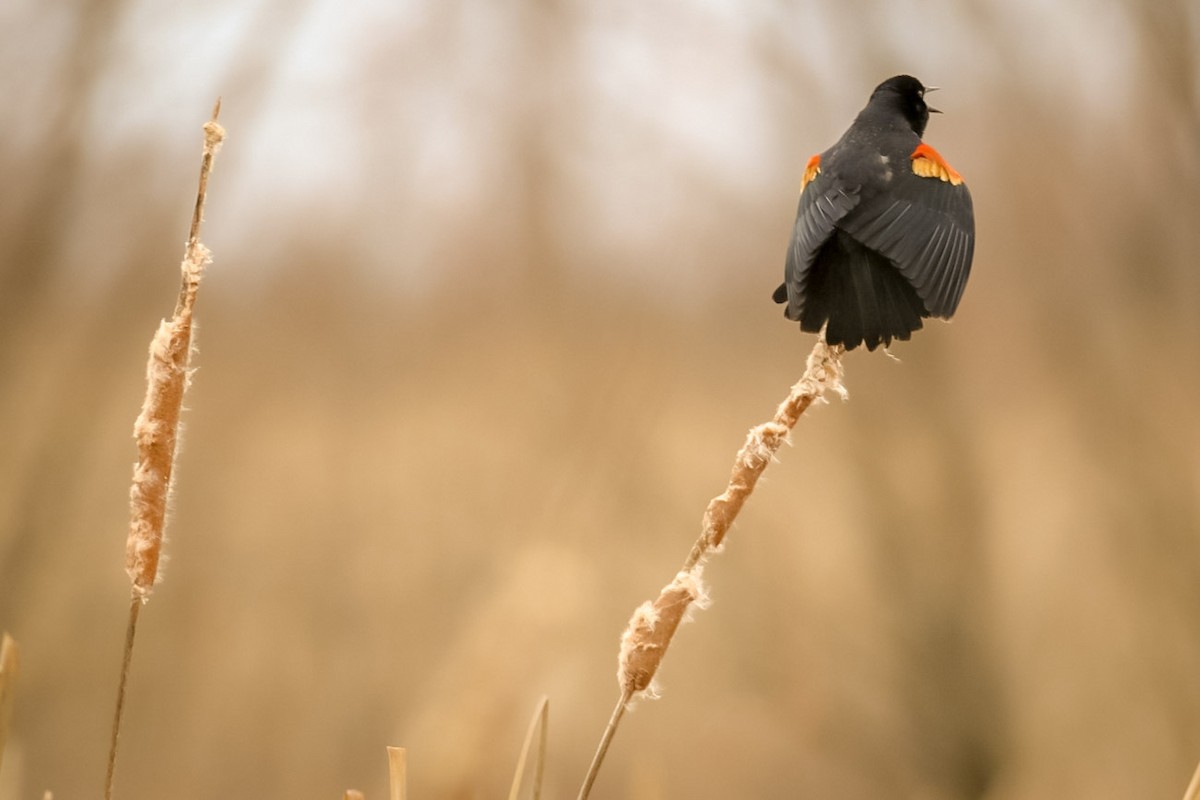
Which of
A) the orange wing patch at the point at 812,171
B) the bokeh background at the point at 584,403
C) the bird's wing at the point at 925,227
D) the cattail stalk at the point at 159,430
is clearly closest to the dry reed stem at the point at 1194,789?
the bird's wing at the point at 925,227

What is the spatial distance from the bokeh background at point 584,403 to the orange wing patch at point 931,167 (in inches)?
23.9

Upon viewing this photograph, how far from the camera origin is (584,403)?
118 cm

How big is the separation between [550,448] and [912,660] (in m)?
0.54

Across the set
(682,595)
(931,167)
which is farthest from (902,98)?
(682,595)

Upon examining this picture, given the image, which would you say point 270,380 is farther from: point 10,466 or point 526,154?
point 526,154

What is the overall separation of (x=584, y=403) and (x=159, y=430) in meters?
0.80

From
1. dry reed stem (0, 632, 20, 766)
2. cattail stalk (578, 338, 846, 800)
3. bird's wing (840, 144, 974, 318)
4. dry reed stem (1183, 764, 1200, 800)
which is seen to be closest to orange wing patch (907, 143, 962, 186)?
bird's wing (840, 144, 974, 318)

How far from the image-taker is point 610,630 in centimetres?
113

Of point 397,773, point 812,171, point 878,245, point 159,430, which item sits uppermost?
point 812,171

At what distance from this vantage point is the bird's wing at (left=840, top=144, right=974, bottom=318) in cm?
47

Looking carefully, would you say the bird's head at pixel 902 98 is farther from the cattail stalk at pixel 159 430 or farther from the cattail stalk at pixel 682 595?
the cattail stalk at pixel 159 430

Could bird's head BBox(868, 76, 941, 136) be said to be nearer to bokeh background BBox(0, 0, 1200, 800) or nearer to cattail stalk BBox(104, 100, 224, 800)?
cattail stalk BBox(104, 100, 224, 800)

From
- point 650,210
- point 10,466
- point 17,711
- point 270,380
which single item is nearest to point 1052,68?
point 650,210

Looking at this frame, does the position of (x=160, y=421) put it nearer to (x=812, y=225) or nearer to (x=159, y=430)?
(x=159, y=430)
